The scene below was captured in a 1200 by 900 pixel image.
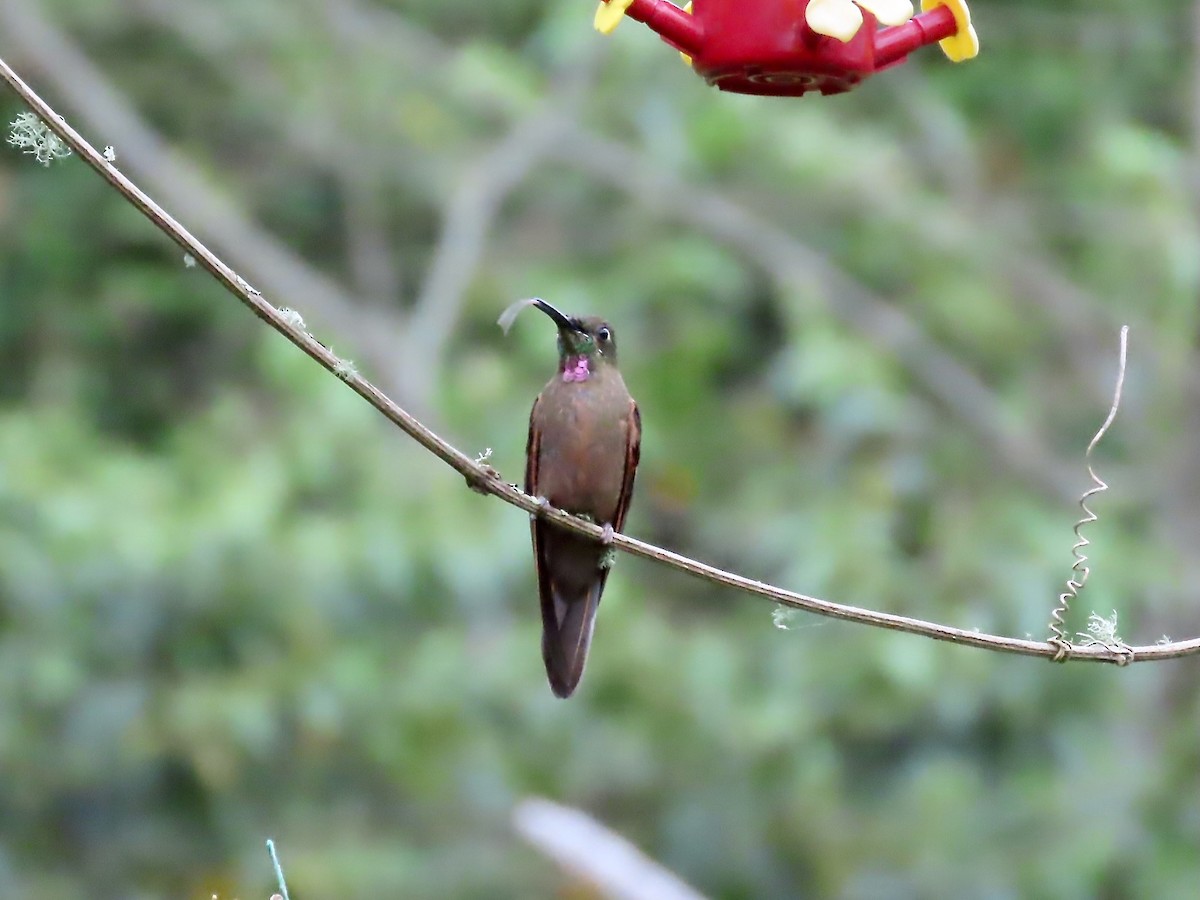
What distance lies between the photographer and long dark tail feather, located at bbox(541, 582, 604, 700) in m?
4.46

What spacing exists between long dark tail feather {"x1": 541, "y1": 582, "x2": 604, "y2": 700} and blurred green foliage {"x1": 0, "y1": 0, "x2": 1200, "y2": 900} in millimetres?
1858

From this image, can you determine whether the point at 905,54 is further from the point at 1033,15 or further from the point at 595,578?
the point at 1033,15

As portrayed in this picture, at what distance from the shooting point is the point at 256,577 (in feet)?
22.7

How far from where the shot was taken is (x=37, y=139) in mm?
2301

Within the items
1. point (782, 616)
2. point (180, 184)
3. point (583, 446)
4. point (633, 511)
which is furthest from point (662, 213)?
point (782, 616)

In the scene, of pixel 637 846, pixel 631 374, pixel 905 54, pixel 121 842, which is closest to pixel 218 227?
pixel 631 374

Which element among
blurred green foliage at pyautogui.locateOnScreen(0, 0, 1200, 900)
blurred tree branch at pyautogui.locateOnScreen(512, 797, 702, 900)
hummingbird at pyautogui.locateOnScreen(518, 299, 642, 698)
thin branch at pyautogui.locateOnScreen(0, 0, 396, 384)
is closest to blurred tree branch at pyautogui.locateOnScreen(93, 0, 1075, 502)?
blurred green foliage at pyautogui.locateOnScreen(0, 0, 1200, 900)

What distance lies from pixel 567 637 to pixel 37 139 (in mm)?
2671

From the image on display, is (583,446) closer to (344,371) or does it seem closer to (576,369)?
(576,369)

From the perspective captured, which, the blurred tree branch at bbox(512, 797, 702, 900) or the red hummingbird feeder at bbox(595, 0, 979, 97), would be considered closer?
the red hummingbird feeder at bbox(595, 0, 979, 97)

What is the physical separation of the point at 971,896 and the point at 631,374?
2792 millimetres

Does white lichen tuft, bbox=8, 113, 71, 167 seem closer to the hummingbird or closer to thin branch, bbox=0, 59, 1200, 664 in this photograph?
thin branch, bbox=0, 59, 1200, 664

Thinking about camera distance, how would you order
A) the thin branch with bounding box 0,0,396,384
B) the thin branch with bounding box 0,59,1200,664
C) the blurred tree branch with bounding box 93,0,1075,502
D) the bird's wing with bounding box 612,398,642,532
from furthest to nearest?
the blurred tree branch with bounding box 93,0,1075,502 < the thin branch with bounding box 0,0,396,384 < the bird's wing with bounding box 612,398,642,532 < the thin branch with bounding box 0,59,1200,664

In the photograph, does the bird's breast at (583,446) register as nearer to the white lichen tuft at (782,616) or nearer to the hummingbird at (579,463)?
the hummingbird at (579,463)
